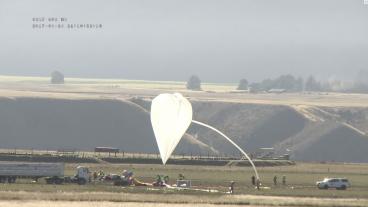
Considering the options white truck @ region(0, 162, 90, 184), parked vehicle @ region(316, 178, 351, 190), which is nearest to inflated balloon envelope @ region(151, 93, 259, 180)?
white truck @ region(0, 162, 90, 184)

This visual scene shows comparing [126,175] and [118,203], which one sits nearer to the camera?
[118,203]

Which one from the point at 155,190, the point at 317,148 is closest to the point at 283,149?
the point at 317,148

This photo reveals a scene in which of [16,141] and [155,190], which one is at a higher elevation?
[16,141]

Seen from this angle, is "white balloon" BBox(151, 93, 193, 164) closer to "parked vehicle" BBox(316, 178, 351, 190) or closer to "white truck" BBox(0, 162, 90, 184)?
"white truck" BBox(0, 162, 90, 184)

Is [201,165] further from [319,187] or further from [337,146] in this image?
[337,146]

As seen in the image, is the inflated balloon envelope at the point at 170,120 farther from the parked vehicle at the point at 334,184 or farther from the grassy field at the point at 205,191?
the parked vehicle at the point at 334,184

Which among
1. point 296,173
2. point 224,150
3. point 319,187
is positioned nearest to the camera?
point 319,187

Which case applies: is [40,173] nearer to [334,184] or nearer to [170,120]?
[170,120]

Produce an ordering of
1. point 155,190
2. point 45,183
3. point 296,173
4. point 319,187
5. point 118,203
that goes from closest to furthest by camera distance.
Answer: point 118,203
point 155,190
point 45,183
point 319,187
point 296,173
